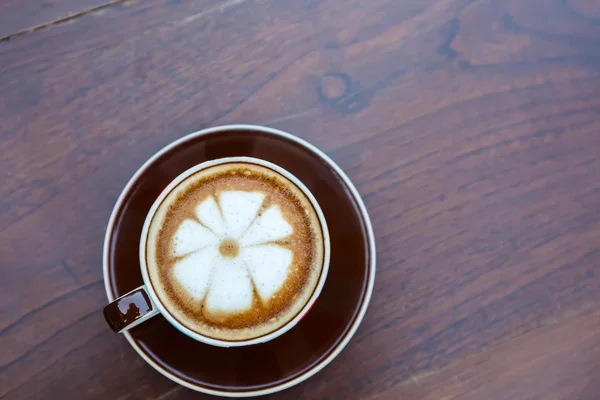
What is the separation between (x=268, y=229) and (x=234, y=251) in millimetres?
72

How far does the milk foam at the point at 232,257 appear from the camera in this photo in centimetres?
83

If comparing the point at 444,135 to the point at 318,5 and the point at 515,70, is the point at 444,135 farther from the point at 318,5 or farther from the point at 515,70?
the point at 318,5

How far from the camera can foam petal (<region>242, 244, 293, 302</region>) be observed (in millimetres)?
832

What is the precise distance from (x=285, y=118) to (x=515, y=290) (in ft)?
2.11

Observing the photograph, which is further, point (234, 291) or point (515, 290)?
point (515, 290)

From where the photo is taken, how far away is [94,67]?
1.05 metres

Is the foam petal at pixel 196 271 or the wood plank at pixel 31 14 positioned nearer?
the foam petal at pixel 196 271

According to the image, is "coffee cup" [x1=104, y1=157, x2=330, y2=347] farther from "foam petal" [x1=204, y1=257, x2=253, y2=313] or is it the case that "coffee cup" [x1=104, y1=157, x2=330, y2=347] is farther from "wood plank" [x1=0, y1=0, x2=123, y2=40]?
"wood plank" [x1=0, y1=0, x2=123, y2=40]

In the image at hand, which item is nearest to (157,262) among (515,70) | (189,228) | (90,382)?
(189,228)

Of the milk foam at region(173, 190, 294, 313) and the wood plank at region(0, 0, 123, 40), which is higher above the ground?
the wood plank at region(0, 0, 123, 40)

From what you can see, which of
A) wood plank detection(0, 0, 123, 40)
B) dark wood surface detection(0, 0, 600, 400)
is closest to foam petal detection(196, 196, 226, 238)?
dark wood surface detection(0, 0, 600, 400)

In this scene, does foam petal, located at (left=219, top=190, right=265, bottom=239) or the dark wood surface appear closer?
foam petal, located at (left=219, top=190, right=265, bottom=239)

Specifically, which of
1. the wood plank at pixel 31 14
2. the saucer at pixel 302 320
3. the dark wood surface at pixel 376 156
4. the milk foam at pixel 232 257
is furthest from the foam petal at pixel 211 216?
the wood plank at pixel 31 14

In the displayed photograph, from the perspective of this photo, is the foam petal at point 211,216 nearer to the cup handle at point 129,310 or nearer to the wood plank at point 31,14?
the cup handle at point 129,310
